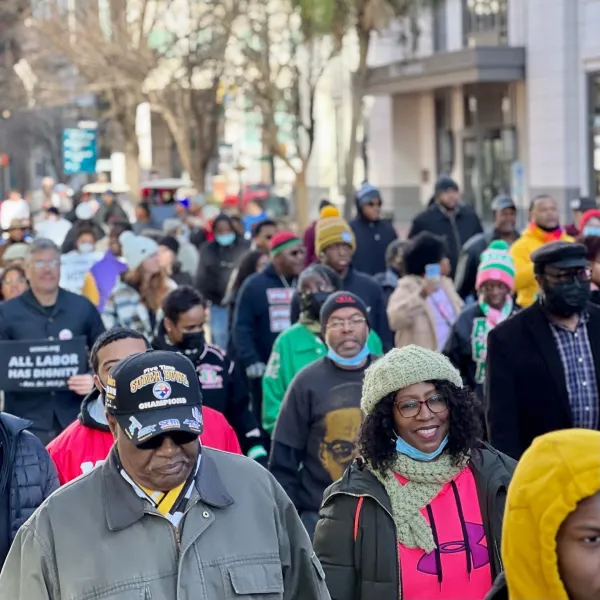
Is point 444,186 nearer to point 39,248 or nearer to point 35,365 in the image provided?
point 39,248

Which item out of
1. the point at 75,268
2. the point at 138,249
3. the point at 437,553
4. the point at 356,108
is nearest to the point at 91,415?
the point at 437,553

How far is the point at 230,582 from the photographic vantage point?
3.67 m

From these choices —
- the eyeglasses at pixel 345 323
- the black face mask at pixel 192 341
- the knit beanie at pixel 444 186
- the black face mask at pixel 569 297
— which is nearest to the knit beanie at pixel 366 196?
the knit beanie at pixel 444 186

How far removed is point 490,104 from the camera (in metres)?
35.8

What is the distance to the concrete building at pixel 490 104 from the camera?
3152 cm

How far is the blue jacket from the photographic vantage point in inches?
409

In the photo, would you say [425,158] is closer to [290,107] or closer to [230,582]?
[290,107]

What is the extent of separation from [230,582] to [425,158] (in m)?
36.4

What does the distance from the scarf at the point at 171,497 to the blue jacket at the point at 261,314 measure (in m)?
6.54

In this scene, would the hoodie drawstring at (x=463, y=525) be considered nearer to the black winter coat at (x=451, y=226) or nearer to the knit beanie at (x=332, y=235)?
the knit beanie at (x=332, y=235)

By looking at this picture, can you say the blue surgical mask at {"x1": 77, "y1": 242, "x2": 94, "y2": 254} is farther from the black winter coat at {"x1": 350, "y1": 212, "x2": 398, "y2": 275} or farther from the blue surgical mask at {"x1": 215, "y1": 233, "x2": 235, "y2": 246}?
the black winter coat at {"x1": 350, "y1": 212, "x2": 398, "y2": 275}

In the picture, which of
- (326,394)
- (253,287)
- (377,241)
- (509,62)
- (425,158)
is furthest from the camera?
(425,158)

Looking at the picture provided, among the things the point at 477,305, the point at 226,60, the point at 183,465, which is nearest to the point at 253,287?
the point at 477,305

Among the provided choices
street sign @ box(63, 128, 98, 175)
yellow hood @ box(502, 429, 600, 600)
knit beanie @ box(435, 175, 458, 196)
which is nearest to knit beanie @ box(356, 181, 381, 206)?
knit beanie @ box(435, 175, 458, 196)
